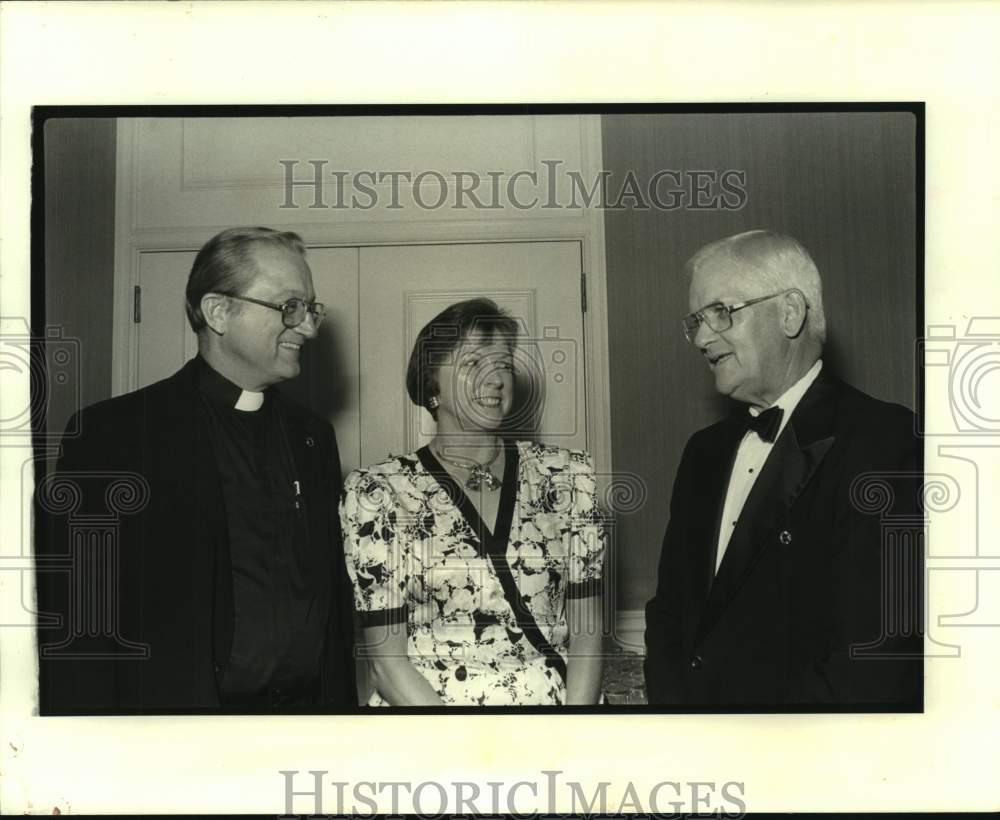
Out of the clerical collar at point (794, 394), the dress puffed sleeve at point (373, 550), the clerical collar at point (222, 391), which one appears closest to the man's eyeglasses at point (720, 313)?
the clerical collar at point (794, 394)

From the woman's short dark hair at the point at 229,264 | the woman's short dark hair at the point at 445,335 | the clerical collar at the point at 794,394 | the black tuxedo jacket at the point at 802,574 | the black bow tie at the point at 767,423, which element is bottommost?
the black tuxedo jacket at the point at 802,574

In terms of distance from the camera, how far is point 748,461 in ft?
8.66

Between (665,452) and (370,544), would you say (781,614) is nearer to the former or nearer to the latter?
(665,452)

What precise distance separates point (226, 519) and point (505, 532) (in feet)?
2.02

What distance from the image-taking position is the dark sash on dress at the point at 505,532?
2.61m

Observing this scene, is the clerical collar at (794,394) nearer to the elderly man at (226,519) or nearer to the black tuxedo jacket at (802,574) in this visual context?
the black tuxedo jacket at (802,574)

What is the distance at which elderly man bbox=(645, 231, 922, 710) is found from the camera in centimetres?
262

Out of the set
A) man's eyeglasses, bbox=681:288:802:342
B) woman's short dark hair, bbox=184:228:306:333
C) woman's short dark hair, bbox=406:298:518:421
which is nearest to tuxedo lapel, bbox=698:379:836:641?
man's eyeglasses, bbox=681:288:802:342

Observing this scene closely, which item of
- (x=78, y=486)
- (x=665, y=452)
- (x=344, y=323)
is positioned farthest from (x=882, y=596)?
(x=78, y=486)

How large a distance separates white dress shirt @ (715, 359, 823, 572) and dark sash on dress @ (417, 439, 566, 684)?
421 mm

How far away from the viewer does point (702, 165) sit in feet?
8.79

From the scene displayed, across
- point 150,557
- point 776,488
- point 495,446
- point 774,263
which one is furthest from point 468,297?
point 150,557

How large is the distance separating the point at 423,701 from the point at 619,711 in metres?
0.44

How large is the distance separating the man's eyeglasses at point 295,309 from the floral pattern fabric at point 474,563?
36 cm
